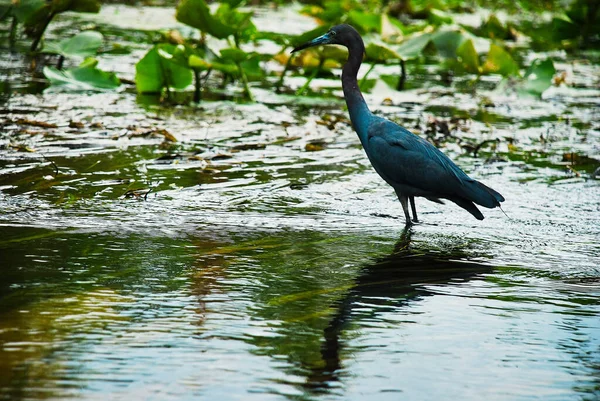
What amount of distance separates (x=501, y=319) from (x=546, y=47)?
1299 cm

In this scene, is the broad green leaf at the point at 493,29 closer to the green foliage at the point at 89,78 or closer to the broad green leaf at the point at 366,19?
the broad green leaf at the point at 366,19

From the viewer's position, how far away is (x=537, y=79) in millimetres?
10234

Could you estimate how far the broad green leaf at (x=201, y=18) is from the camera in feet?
29.8

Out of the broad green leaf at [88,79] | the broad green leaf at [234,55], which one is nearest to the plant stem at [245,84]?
the broad green leaf at [234,55]

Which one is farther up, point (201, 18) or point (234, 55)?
point (201, 18)

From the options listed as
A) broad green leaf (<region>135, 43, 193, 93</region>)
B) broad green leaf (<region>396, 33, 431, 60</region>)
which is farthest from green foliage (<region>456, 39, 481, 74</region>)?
broad green leaf (<region>135, 43, 193, 93</region>)

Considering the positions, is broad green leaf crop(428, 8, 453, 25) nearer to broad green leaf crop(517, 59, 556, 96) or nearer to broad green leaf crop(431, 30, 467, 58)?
broad green leaf crop(431, 30, 467, 58)

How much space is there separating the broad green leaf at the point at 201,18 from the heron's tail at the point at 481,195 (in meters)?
4.30

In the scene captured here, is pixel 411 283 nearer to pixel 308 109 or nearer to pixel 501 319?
pixel 501 319

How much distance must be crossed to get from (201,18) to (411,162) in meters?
4.11

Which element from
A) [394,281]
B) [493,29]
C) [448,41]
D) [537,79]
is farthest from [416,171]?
[493,29]

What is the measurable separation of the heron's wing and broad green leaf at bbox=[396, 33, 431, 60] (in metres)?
4.32

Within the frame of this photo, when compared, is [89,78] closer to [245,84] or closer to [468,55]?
[245,84]

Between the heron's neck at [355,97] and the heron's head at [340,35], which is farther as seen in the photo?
the heron's head at [340,35]
